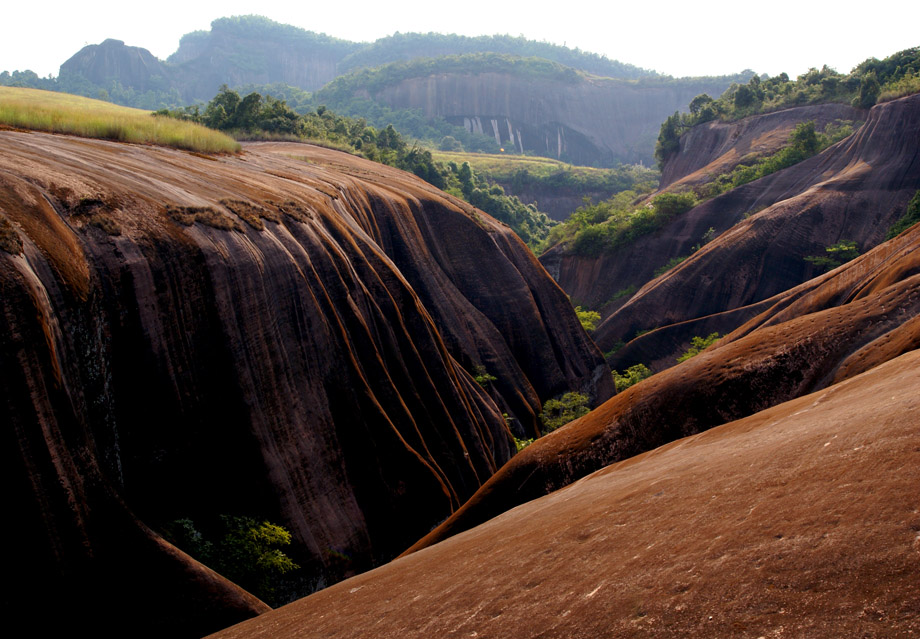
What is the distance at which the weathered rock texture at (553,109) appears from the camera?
434 ft

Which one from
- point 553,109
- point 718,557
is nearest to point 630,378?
point 718,557

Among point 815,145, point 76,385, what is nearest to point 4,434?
point 76,385

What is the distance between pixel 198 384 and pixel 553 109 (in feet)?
440

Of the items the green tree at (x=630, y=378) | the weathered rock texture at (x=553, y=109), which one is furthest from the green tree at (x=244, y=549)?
the weathered rock texture at (x=553, y=109)

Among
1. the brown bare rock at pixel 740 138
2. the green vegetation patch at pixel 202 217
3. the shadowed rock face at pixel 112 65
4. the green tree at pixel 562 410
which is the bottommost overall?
the green tree at pixel 562 410

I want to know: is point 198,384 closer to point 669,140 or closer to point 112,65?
point 669,140

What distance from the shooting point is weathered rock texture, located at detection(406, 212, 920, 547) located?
34.9 ft

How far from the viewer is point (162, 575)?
28.6 feet

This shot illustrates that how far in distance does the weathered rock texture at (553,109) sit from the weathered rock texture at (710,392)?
124411mm

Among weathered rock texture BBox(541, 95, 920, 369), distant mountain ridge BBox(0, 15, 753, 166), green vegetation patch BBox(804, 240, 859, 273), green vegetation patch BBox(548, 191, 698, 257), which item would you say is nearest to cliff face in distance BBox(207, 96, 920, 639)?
weathered rock texture BBox(541, 95, 920, 369)

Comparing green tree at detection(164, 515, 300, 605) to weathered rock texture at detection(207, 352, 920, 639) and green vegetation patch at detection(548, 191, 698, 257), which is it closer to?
weathered rock texture at detection(207, 352, 920, 639)

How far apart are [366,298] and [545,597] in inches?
466

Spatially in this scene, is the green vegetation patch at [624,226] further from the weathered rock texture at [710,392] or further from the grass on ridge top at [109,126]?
the weathered rock texture at [710,392]

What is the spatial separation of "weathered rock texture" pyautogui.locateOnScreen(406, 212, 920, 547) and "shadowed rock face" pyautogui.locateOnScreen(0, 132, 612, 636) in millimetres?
2725
